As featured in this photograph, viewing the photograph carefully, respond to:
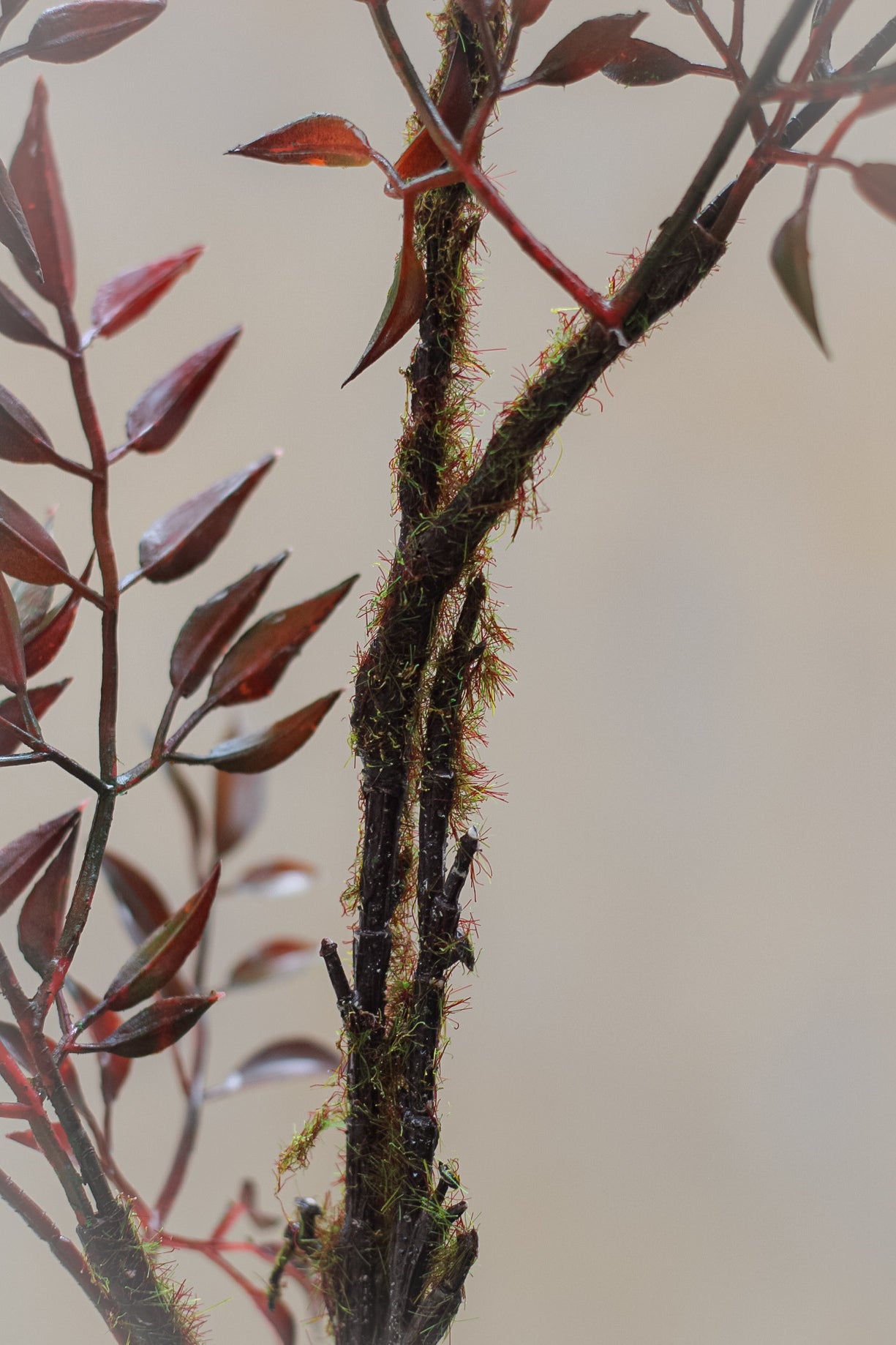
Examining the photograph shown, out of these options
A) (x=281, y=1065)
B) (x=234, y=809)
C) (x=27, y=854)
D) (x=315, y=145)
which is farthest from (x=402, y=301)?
(x=281, y=1065)

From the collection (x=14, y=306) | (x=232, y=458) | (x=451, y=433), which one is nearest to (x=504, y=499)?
(x=451, y=433)

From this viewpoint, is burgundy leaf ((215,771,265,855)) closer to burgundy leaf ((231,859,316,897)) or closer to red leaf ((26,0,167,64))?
burgundy leaf ((231,859,316,897))

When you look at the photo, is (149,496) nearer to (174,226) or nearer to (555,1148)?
(174,226)

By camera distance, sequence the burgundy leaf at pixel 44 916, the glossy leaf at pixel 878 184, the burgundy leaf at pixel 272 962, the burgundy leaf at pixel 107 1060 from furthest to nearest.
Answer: the burgundy leaf at pixel 272 962
the burgundy leaf at pixel 107 1060
the burgundy leaf at pixel 44 916
the glossy leaf at pixel 878 184

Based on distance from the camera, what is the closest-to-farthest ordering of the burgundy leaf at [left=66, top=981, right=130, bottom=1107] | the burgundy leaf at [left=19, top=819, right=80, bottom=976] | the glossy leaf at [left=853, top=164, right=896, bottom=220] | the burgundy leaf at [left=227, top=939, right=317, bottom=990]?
the glossy leaf at [left=853, top=164, right=896, bottom=220], the burgundy leaf at [left=19, top=819, right=80, bottom=976], the burgundy leaf at [left=66, top=981, right=130, bottom=1107], the burgundy leaf at [left=227, top=939, right=317, bottom=990]

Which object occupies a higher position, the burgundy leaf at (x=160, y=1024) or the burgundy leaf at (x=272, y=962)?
the burgundy leaf at (x=272, y=962)

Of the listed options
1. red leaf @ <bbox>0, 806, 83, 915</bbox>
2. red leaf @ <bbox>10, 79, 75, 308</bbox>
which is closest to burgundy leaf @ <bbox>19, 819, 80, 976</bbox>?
red leaf @ <bbox>0, 806, 83, 915</bbox>

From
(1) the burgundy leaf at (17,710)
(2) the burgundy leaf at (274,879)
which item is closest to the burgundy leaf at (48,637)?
(1) the burgundy leaf at (17,710)

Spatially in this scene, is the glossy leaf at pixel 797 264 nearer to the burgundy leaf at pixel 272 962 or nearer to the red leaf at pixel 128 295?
the red leaf at pixel 128 295
